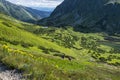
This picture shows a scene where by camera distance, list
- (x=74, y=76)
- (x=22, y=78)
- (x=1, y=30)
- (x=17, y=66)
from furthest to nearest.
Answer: (x=1, y=30), (x=74, y=76), (x=17, y=66), (x=22, y=78)

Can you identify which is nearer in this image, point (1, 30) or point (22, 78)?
point (22, 78)

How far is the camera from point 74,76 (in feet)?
87.8

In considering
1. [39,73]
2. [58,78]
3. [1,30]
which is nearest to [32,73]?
[39,73]

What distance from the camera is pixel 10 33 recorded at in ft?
452

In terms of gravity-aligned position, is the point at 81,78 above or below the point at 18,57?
below

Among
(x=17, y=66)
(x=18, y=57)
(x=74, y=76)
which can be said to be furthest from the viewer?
(x=74, y=76)

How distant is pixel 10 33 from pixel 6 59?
116 meters

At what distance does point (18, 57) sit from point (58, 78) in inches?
162

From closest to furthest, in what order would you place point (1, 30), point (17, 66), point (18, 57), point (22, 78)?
point (22, 78)
point (17, 66)
point (18, 57)
point (1, 30)

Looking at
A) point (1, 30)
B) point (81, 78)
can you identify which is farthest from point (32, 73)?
point (1, 30)

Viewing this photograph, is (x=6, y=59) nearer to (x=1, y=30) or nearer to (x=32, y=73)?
(x=32, y=73)

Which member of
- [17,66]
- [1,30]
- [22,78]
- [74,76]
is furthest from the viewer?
[1,30]

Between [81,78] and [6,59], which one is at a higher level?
[6,59]

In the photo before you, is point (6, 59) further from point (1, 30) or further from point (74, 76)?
point (1, 30)
